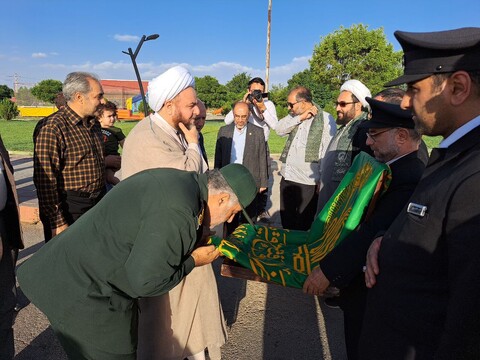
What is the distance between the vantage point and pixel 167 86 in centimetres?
230

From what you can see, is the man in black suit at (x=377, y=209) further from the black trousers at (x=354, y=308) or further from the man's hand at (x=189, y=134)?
the man's hand at (x=189, y=134)

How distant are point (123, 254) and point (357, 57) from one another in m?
43.4

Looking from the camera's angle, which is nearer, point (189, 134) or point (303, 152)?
point (189, 134)

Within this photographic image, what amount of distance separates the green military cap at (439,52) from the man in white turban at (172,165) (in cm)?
139

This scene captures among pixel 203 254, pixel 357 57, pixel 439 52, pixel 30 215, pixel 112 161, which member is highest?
pixel 357 57

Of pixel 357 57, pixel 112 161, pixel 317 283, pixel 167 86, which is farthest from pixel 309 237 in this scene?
pixel 357 57

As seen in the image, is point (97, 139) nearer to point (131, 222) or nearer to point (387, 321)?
point (131, 222)

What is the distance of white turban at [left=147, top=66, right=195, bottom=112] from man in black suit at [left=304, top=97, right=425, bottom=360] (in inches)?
47.6

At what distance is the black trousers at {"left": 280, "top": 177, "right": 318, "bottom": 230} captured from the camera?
429 centimetres

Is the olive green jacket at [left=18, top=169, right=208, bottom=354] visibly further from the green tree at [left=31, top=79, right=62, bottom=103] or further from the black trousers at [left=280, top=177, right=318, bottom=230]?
the green tree at [left=31, top=79, right=62, bottom=103]

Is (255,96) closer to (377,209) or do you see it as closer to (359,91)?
(359,91)

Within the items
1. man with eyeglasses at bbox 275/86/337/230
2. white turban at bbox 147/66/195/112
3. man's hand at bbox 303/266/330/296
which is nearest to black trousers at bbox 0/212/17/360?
white turban at bbox 147/66/195/112

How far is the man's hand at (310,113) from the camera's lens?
4145 millimetres

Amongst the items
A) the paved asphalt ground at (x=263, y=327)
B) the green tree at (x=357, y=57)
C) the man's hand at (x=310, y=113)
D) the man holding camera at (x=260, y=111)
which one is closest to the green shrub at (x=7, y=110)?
the green tree at (x=357, y=57)
